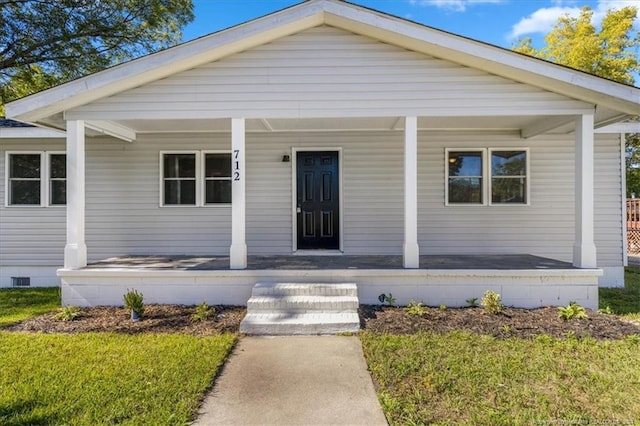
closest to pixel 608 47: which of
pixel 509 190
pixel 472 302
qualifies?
pixel 509 190

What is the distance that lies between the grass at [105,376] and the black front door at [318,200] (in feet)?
11.6

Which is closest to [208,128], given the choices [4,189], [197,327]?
[197,327]

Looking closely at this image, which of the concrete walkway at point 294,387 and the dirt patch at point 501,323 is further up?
the dirt patch at point 501,323

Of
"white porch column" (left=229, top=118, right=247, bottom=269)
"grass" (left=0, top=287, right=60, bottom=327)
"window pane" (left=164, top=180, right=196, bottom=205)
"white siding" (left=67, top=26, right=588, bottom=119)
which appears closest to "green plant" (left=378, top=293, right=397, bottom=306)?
"white porch column" (left=229, top=118, right=247, bottom=269)

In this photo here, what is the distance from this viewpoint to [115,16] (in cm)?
1071

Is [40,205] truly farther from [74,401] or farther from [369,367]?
[369,367]

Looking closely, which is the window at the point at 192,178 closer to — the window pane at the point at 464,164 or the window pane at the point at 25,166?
the window pane at the point at 25,166

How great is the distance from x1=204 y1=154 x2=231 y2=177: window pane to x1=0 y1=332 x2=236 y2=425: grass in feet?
13.2

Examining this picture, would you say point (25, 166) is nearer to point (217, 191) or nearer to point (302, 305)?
point (217, 191)

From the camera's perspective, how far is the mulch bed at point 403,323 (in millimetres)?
4598

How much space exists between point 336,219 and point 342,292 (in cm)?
255

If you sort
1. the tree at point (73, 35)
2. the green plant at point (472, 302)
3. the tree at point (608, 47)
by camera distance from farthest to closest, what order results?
the tree at point (608, 47) → the tree at point (73, 35) → the green plant at point (472, 302)

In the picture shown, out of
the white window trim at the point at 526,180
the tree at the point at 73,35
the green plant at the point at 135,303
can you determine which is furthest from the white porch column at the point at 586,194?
the tree at the point at 73,35

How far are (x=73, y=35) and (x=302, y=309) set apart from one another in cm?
1024
